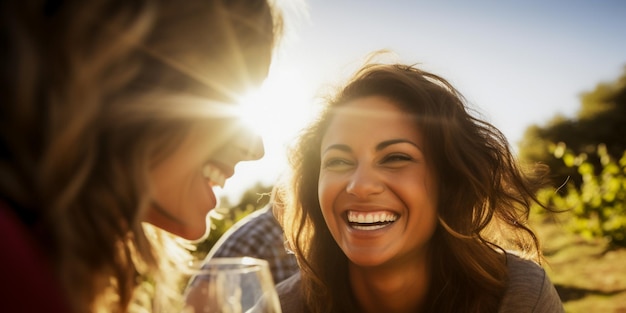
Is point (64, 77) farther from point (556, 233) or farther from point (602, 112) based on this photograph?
point (602, 112)

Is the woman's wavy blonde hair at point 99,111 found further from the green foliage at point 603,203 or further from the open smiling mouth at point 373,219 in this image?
the green foliage at point 603,203

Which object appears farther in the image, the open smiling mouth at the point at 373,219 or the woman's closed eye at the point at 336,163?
the woman's closed eye at the point at 336,163

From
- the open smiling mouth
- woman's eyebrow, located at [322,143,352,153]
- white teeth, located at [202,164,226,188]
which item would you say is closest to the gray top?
the open smiling mouth

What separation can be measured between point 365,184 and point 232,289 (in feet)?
5.20

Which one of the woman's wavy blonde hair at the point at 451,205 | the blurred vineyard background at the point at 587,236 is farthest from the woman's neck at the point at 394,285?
the blurred vineyard background at the point at 587,236

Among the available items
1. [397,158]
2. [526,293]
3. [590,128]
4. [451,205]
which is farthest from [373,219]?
[590,128]

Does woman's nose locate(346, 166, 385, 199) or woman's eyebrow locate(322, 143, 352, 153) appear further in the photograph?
woman's eyebrow locate(322, 143, 352, 153)

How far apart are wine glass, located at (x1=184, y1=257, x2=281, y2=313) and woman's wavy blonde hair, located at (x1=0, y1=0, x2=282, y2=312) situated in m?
0.16

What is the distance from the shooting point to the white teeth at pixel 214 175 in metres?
1.55

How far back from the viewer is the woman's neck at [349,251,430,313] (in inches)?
111

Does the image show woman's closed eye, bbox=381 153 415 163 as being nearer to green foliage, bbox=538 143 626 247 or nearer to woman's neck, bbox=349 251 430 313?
woman's neck, bbox=349 251 430 313

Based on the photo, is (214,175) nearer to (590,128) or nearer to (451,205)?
(451,205)

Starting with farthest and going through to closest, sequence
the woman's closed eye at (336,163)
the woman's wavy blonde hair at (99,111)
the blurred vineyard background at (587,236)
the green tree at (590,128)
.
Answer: the green tree at (590,128) < the blurred vineyard background at (587,236) < the woman's closed eye at (336,163) < the woman's wavy blonde hair at (99,111)

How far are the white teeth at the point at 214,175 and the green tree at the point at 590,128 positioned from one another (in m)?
25.8
